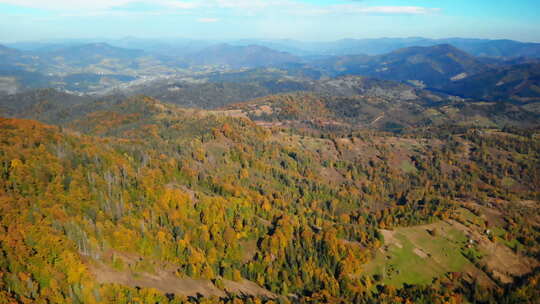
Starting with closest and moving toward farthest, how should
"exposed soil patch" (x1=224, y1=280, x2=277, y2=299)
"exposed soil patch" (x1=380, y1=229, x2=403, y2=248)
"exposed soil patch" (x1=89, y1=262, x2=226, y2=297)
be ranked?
"exposed soil patch" (x1=89, y1=262, x2=226, y2=297), "exposed soil patch" (x1=224, y1=280, x2=277, y2=299), "exposed soil patch" (x1=380, y1=229, x2=403, y2=248)

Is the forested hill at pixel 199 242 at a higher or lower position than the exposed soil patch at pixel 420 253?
higher

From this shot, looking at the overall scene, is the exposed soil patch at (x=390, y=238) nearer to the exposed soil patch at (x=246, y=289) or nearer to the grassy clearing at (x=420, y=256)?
the grassy clearing at (x=420, y=256)

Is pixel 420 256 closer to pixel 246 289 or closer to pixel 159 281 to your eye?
pixel 246 289

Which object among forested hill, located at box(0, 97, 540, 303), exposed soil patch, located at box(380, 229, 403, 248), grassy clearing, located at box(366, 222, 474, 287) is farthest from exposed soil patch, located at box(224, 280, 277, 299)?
exposed soil patch, located at box(380, 229, 403, 248)

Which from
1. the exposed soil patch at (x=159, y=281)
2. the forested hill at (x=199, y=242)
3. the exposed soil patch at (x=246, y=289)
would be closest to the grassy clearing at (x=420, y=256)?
the forested hill at (x=199, y=242)

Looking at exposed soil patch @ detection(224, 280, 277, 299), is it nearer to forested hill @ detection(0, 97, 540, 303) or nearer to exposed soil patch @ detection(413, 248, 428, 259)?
forested hill @ detection(0, 97, 540, 303)

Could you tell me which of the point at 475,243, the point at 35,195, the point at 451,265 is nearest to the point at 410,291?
the point at 451,265

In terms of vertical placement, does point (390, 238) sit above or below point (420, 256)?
above

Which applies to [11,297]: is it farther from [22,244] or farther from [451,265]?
[451,265]

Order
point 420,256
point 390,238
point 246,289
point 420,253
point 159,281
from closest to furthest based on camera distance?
point 159,281 < point 246,289 < point 420,256 < point 420,253 < point 390,238

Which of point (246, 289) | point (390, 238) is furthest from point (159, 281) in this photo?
point (390, 238)

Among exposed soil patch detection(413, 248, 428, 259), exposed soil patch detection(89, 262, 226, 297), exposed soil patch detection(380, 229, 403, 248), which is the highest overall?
exposed soil patch detection(89, 262, 226, 297)
